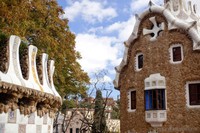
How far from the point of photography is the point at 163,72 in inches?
642

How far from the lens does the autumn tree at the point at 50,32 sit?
42.0ft

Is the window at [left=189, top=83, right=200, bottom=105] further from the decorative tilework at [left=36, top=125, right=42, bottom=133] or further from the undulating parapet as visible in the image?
the decorative tilework at [left=36, top=125, right=42, bottom=133]

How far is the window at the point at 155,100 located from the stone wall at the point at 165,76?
314 mm

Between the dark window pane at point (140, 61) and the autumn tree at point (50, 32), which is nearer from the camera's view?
the autumn tree at point (50, 32)

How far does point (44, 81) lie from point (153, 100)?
867cm

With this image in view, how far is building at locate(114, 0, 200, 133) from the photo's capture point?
15320mm

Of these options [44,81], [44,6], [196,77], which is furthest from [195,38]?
[44,81]

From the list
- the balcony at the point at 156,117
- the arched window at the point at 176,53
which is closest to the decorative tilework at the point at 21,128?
the balcony at the point at 156,117

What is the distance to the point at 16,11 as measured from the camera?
1295cm

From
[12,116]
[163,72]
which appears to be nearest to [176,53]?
[163,72]

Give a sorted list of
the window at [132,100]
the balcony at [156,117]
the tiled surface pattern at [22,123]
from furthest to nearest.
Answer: the window at [132,100] → the balcony at [156,117] → the tiled surface pattern at [22,123]

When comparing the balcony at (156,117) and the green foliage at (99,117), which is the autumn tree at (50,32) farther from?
the green foliage at (99,117)

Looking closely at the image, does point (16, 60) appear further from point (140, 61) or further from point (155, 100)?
point (140, 61)

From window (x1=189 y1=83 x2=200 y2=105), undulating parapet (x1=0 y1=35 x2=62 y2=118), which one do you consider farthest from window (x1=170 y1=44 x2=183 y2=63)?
undulating parapet (x1=0 y1=35 x2=62 y2=118)
